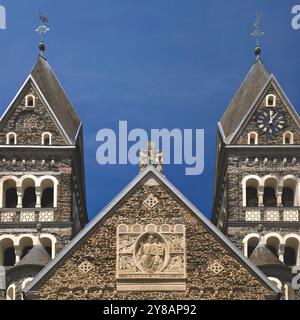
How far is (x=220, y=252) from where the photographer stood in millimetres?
41906

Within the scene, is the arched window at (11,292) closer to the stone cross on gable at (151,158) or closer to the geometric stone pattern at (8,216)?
the geometric stone pattern at (8,216)

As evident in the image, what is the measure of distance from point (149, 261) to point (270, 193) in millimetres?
13319

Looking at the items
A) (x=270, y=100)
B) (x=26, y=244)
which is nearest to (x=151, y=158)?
(x=26, y=244)

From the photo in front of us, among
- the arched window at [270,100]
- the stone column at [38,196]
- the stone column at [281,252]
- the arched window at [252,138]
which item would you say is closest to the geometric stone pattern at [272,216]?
the stone column at [281,252]

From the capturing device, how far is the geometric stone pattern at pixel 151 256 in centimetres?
4159

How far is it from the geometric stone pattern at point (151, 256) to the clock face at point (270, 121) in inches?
524

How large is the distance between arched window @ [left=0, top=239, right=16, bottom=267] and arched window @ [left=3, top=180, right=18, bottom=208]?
4.47ft

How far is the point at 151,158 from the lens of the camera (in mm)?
43688

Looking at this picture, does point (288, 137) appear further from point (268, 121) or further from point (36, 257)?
point (36, 257)

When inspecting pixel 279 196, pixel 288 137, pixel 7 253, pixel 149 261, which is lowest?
pixel 149 261

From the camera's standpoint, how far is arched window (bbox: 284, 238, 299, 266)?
174ft
